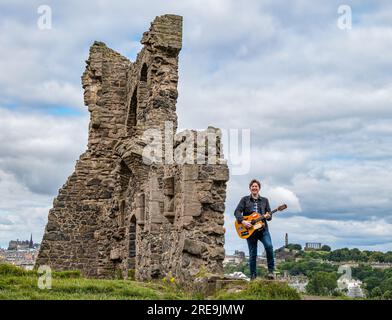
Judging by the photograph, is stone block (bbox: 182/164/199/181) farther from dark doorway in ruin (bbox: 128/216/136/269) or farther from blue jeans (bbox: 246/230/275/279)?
dark doorway in ruin (bbox: 128/216/136/269)

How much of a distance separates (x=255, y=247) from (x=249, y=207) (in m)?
0.69

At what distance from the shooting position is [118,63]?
2750 centimetres

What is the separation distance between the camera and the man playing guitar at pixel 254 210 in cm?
1205

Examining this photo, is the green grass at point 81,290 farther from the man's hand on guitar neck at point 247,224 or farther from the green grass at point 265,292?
the man's hand on guitar neck at point 247,224

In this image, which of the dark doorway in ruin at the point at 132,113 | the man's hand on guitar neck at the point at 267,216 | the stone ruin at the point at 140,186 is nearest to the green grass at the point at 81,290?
the stone ruin at the point at 140,186

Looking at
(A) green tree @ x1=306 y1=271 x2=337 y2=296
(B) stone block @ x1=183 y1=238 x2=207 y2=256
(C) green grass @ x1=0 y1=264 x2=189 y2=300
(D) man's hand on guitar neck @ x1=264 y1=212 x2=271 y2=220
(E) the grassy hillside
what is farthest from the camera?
(A) green tree @ x1=306 y1=271 x2=337 y2=296

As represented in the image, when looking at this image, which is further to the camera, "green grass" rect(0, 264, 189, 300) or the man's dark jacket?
the man's dark jacket

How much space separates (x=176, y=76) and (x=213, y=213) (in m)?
7.25

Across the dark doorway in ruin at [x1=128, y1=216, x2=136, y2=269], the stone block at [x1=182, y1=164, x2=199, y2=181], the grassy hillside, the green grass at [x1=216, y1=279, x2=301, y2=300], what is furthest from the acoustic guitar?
the dark doorway in ruin at [x1=128, y1=216, x2=136, y2=269]

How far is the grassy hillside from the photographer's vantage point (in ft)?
35.4

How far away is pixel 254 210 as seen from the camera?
12.1 meters

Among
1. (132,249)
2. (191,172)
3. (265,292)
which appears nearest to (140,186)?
(132,249)

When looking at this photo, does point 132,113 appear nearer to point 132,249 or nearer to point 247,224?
point 132,249
